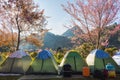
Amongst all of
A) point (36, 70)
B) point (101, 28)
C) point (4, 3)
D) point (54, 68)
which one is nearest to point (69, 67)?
point (54, 68)

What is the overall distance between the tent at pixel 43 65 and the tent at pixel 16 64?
828mm

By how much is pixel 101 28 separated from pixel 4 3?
33.4ft

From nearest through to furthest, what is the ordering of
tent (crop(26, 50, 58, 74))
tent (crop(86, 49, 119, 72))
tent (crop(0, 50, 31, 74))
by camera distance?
tent (crop(26, 50, 58, 74))
tent (crop(86, 49, 119, 72))
tent (crop(0, 50, 31, 74))

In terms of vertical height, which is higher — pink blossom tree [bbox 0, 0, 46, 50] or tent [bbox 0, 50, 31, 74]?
pink blossom tree [bbox 0, 0, 46, 50]

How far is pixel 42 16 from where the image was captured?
25.3m

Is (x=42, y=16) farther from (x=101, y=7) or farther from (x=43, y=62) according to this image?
(x=43, y=62)

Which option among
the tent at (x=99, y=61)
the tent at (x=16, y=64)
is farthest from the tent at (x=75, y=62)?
the tent at (x=16, y=64)

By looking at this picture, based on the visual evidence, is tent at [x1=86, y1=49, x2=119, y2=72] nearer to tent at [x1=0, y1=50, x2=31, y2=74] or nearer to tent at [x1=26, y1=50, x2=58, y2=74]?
tent at [x1=26, y1=50, x2=58, y2=74]

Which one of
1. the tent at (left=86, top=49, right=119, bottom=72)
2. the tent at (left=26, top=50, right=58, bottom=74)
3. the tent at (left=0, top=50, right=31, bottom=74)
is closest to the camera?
the tent at (left=26, top=50, right=58, bottom=74)

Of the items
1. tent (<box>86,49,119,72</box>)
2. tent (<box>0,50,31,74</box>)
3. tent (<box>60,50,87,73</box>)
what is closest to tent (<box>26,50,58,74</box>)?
tent (<box>60,50,87,73</box>)

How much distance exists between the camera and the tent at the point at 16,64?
46.8ft

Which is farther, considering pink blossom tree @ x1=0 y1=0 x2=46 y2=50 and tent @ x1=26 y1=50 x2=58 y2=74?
pink blossom tree @ x1=0 y1=0 x2=46 y2=50

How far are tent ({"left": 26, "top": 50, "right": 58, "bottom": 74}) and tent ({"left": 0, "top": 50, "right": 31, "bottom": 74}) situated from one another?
2.72 feet

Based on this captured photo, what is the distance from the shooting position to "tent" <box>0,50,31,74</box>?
1426 cm
